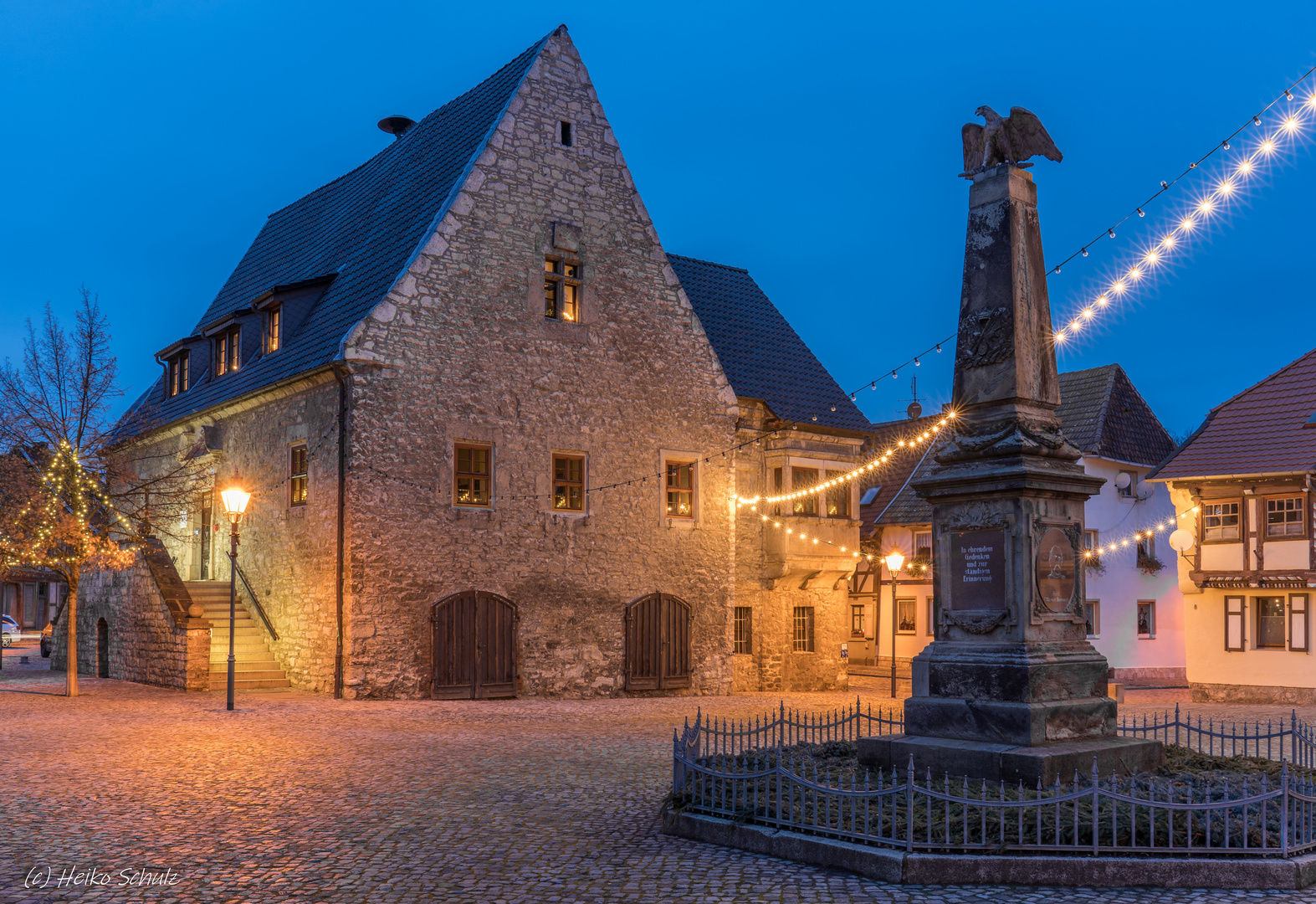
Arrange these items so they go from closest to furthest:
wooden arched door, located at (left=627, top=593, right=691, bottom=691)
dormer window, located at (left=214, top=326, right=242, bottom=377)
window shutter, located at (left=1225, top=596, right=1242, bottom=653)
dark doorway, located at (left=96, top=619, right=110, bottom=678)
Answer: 1. wooden arched door, located at (left=627, top=593, right=691, bottom=691)
2. dark doorway, located at (left=96, top=619, right=110, bottom=678)
3. window shutter, located at (left=1225, top=596, right=1242, bottom=653)
4. dormer window, located at (left=214, top=326, right=242, bottom=377)

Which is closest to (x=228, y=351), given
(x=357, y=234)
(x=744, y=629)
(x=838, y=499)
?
(x=357, y=234)

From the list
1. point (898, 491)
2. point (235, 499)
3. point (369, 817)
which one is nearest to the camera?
point (369, 817)

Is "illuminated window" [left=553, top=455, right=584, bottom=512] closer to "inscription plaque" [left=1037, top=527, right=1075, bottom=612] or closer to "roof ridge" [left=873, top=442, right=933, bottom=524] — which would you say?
"inscription plaque" [left=1037, top=527, right=1075, bottom=612]

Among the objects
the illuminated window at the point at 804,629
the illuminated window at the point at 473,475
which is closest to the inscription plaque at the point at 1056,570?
the illuminated window at the point at 473,475

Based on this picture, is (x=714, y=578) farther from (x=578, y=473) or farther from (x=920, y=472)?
(x=920, y=472)

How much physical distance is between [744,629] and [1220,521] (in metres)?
10.5

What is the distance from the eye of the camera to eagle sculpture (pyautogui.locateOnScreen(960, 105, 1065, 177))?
10438mm

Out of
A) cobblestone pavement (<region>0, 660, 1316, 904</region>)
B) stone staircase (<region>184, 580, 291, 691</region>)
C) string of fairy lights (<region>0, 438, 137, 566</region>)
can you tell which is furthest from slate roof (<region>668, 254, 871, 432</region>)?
string of fairy lights (<region>0, 438, 137, 566</region>)

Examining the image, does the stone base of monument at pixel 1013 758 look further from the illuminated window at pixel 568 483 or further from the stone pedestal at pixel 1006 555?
the illuminated window at pixel 568 483

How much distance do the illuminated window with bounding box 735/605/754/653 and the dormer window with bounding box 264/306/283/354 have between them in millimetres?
11380

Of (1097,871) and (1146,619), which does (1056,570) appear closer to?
(1097,871)

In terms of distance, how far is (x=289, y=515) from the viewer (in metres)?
22.1

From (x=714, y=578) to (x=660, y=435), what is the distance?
3.27m

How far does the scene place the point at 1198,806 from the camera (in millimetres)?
7055
